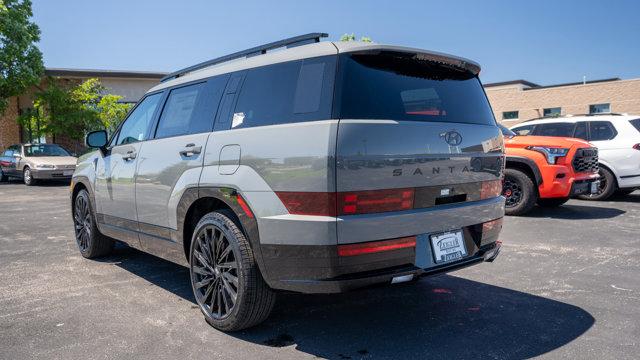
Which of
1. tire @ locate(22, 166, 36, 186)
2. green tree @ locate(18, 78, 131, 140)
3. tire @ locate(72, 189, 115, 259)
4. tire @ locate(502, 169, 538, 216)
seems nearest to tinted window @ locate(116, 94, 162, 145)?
tire @ locate(72, 189, 115, 259)

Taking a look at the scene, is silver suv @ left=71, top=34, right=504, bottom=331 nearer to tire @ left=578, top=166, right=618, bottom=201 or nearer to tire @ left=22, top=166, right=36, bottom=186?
tire @ left=578, top=166, right=618, bottom=201

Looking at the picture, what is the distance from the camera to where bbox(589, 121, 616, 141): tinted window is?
380 inches

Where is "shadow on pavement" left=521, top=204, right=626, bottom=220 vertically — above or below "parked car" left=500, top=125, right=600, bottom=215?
below

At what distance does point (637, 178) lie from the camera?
30.7 feet

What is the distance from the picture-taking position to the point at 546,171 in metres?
7.74

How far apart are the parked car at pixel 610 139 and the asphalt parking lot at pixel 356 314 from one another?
4.20 metres

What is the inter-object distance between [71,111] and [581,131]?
924 inches

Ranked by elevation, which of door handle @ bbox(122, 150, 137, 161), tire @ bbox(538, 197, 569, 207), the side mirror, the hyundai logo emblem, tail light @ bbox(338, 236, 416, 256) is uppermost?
the side mirror

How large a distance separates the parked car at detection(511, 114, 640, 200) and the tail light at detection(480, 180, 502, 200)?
6.58m

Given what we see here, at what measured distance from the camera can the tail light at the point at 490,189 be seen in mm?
3480

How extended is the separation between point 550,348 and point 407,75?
1972 millimetres

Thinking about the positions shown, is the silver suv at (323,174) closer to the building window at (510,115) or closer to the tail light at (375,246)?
the tail light at (375,246)

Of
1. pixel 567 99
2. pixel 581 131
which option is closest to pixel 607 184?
pixel 581 131

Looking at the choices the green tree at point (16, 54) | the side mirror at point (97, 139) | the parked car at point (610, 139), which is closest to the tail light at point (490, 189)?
the side mirror at point (97, 139)
